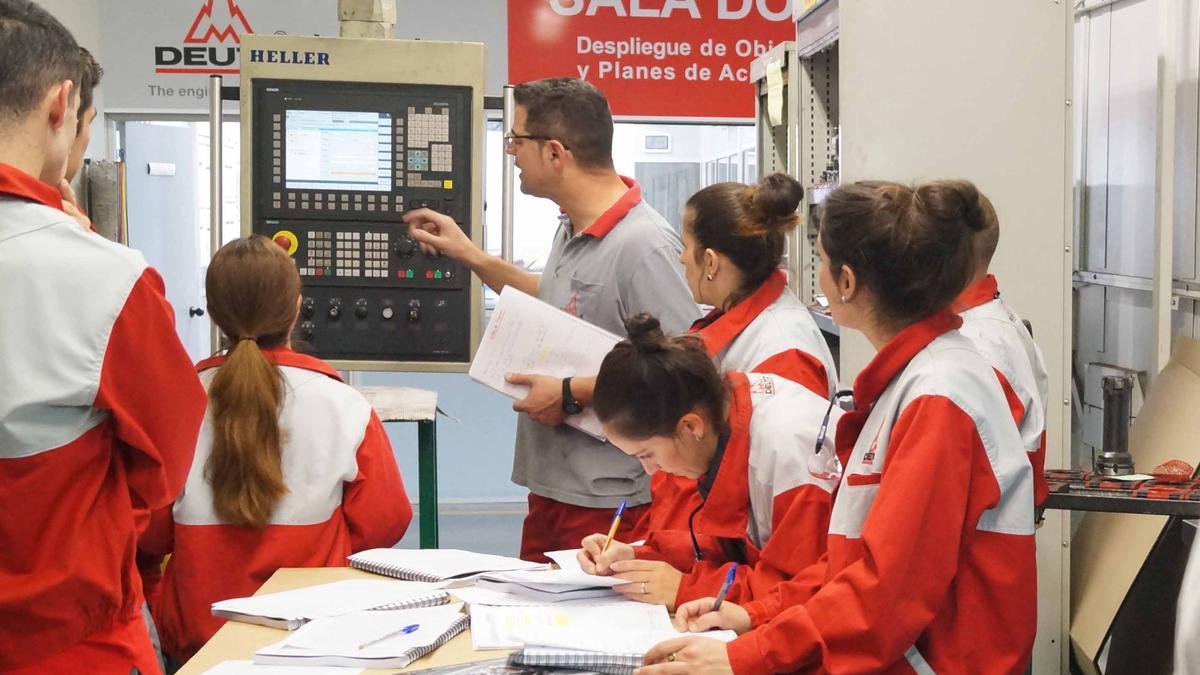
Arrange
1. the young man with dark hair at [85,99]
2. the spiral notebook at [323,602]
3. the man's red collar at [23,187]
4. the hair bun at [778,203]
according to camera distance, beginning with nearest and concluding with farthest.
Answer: the man's red collar at [23,187] → the young man with dark hair at [85,99] → the spiral notebook at [323,602] → the hair bun at [778,203]

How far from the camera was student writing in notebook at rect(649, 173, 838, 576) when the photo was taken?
2156 mm

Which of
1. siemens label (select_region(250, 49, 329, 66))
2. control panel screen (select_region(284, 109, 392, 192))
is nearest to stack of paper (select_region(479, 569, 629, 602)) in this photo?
control panel screen (select_region(284, 109, 392, 192))

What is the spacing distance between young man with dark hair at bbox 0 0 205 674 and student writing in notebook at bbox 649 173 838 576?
36.1 inches

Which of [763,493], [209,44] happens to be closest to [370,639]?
[763,493]

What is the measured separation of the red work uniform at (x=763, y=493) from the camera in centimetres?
182

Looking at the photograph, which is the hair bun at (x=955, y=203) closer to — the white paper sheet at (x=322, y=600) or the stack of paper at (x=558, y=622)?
the stack of paper at (x=558, y=622)

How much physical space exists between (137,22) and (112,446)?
478cm

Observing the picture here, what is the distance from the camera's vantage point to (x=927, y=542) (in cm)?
150

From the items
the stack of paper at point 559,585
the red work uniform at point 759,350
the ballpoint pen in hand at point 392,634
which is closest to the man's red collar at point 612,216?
the red work uniform at point 759,350

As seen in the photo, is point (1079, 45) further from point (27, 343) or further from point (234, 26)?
point (234, 26)

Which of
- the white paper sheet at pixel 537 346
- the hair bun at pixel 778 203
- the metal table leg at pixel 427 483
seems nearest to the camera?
the hair bun at pixel 778 203

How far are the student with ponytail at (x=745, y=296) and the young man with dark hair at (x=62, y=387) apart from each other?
0.90 m

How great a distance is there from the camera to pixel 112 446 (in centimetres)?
159

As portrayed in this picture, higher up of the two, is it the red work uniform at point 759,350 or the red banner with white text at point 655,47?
the red banner with white text at point 655,47
